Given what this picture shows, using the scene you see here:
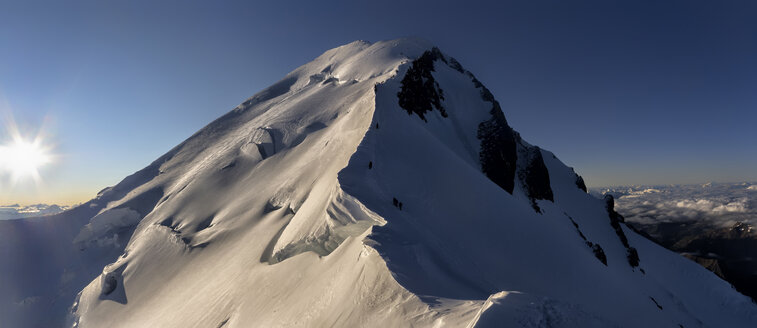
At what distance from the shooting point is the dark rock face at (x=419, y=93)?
1145 inches

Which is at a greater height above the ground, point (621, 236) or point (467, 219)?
point (467, 219)

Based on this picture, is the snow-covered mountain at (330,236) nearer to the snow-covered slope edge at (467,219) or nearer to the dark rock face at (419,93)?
the snow-covered slope edge at (467,219)

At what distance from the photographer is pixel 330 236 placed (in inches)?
419

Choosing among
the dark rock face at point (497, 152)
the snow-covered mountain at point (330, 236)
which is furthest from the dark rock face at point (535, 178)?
the dark rock face at point (497, 152)

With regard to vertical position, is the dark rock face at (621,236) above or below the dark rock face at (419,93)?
below

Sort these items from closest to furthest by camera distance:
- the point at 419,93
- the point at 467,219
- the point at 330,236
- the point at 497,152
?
the point at 330,236, the point at 467,219, the point at 419,93, the point at 497,152

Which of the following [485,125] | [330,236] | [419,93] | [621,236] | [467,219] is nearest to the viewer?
[330,236]

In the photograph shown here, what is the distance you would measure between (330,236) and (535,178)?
46123 millimetres

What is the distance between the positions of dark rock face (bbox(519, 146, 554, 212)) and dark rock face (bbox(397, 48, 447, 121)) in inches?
761

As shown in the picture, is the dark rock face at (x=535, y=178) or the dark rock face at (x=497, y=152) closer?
the dark rock face at (x=497, y=152)

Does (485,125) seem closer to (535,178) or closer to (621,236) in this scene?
(535,178)

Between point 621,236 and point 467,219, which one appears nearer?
point 467,219

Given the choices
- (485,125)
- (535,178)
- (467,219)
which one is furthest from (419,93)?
(535,178)

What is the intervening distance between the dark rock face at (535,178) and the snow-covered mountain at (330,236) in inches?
16.0
